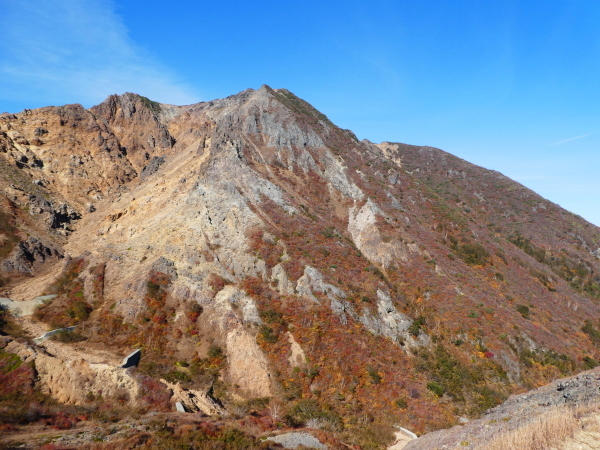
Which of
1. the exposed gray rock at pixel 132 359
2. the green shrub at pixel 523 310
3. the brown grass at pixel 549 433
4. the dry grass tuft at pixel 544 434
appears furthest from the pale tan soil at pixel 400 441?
the green shrub at pixel 523 310

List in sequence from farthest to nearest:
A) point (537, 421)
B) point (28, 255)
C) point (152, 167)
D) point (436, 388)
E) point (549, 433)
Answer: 1. point (152, 167)
2. point (28, 255)
3. point (436, 388)
4. point (537, 421)
5. point (549, 433)

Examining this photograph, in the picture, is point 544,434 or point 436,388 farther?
point 436,388

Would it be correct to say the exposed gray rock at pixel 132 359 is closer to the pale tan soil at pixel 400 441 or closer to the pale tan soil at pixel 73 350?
the pale tan soil at pixel 73 350

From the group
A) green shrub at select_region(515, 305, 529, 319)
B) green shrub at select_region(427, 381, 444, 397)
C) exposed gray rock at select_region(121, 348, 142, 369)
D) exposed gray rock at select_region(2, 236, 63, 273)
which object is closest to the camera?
exposed gray rock at select_region(121, 348, 142, 369)

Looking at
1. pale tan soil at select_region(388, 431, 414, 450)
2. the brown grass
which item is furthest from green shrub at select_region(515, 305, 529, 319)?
the brown grass

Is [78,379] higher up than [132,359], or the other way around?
[132,359]

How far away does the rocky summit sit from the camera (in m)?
21.1

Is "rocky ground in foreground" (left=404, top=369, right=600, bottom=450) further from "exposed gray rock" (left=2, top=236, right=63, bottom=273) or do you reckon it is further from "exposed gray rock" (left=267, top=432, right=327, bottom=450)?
"exposed gray rock" (left=2, top=236, right=63, bottom=273)

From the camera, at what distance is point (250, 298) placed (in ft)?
104

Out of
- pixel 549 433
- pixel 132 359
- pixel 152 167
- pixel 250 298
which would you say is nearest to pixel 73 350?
pixel 132 359

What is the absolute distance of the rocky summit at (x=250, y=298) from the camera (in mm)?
21062

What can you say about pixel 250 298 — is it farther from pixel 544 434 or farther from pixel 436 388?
pixel 544 434

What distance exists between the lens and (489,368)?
30000 millimetres

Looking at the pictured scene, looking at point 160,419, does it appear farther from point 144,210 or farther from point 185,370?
point 144,210
